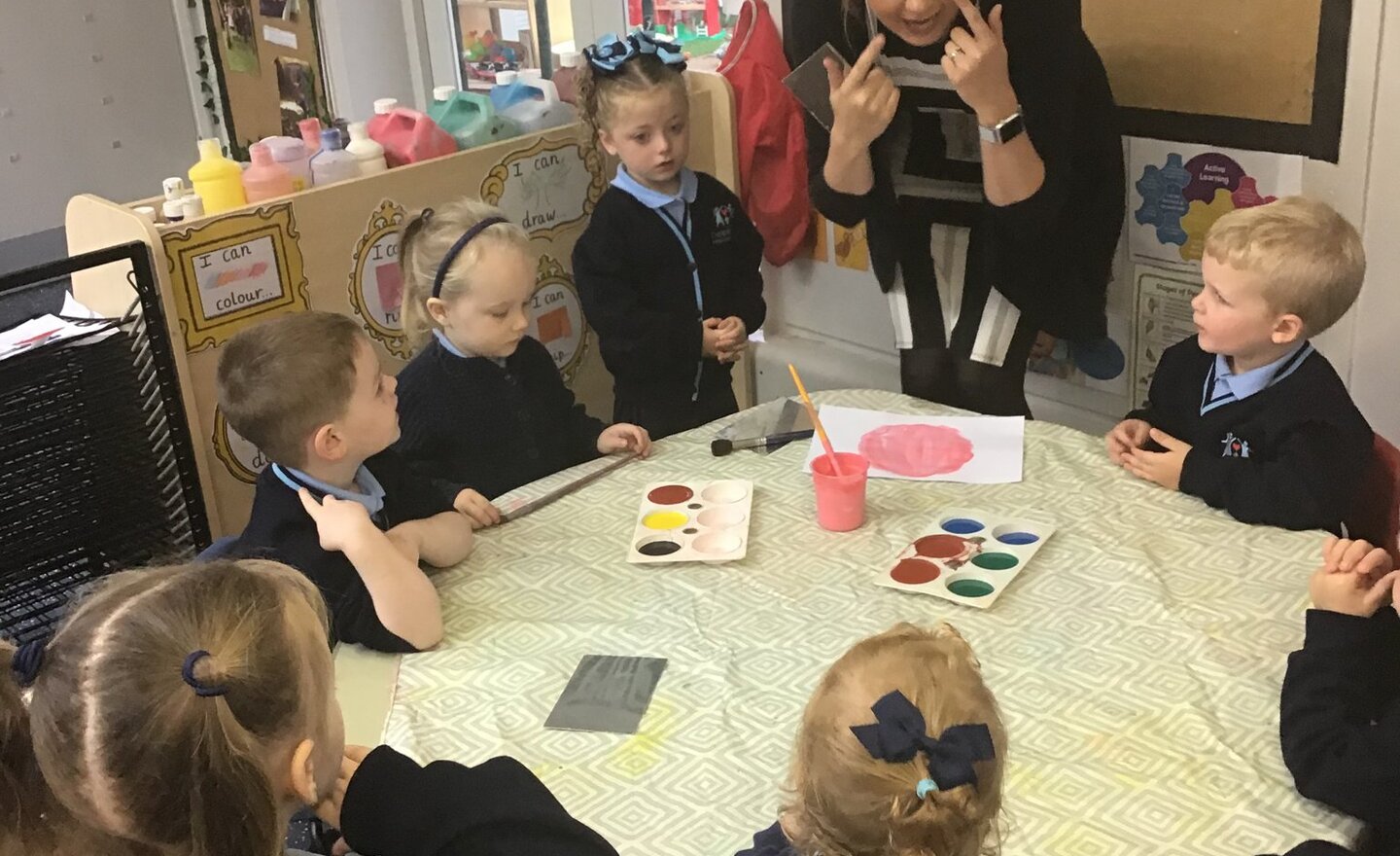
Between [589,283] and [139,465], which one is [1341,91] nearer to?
[589,283]

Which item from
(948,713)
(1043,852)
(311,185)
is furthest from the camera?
(311,185)

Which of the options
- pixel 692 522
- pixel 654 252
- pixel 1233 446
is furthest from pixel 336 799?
pixel 654 252

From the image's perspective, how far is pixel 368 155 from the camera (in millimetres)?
2084

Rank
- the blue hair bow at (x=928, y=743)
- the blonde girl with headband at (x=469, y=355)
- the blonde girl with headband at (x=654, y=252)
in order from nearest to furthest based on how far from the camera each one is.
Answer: the blue hair bow at (x=928, y=743), the blonde girl with headband at (x=469, y=355), the blonde girl with headband at (x=654, y=252)

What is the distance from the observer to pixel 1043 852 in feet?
3.05

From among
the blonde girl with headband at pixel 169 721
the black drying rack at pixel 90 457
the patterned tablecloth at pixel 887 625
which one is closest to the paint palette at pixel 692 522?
the patterned tablecloth at pixel 887 625

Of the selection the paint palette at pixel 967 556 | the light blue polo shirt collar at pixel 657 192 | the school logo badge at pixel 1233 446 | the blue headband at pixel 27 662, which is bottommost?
the paint palette at pixel 967 556

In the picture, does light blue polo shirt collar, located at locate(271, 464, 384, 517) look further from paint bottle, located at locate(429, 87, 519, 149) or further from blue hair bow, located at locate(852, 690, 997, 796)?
paint bottle, located at locate(429, 87, 519, 149)

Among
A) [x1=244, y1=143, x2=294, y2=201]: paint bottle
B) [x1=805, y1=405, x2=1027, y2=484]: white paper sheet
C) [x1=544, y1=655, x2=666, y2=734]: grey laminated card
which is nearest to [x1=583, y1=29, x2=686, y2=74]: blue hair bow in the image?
[x1=244, y1=143, x2=294, y2=201]: paint bottle

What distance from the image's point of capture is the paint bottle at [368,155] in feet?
6.84

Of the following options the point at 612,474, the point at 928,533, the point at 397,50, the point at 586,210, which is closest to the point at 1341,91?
the point at 928,533

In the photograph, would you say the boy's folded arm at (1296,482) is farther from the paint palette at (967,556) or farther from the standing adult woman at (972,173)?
the standing adult woman at (972,173)

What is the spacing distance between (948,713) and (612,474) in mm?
848

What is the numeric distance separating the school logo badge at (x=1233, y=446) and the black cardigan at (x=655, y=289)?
2.93ft
